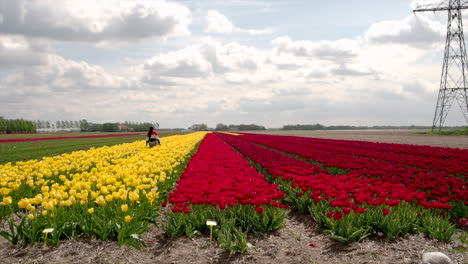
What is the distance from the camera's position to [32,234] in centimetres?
565

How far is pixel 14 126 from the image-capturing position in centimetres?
13162

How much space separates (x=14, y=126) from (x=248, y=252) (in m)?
152

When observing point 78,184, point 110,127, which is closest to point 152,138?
point 78,184

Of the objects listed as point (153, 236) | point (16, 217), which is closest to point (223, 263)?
point (153, 236)

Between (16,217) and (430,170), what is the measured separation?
42.8 ft

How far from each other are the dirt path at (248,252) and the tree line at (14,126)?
472ft

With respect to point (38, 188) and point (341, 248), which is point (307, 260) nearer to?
point (341, 248)

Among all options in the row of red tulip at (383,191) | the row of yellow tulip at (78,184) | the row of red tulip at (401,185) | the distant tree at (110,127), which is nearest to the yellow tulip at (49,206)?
the row of yellow tulip at (78,184)

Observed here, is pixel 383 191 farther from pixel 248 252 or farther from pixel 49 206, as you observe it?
pixel 49 206

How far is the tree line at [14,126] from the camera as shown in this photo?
126037mm

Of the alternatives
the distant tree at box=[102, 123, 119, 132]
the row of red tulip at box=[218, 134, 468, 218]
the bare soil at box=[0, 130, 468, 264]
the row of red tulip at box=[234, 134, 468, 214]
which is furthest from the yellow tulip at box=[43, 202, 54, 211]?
the distant tree at box=[102, 123, 119, 132]

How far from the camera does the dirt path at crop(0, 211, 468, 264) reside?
17.6 ft

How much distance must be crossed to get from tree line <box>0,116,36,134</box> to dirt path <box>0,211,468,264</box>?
14392 cm

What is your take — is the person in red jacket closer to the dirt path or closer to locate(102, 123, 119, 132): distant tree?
the dirt path
